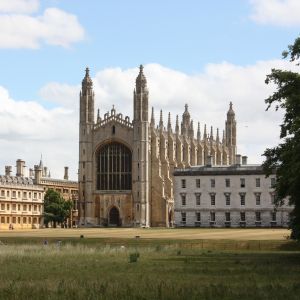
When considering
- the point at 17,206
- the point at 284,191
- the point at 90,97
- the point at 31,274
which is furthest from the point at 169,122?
the point at 31,274

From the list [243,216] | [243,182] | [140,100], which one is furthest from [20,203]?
[243,182]

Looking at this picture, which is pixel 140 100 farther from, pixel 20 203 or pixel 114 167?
pixel 20 203

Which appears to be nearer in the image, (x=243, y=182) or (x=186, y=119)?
(x=243, y=182)

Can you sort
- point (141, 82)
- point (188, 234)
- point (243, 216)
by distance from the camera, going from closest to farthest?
point (188, 234)
point (243, 216)
point (141, 82)

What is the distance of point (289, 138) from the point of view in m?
40.7

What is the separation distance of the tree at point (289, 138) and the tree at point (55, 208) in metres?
95.6

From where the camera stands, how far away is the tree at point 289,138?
35.9 m

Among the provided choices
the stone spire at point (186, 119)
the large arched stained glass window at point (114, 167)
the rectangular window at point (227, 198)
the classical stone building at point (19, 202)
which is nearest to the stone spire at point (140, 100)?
the large arched stained glass window at point (114, 167)

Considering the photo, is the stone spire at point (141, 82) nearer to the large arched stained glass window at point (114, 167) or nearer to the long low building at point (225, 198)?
the large arched stained glass window at point (114, 167)

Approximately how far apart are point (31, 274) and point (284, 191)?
49.1 ft

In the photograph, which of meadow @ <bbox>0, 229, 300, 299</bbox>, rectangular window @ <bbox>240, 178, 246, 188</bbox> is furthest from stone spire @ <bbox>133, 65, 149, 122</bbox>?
meadow @ <bbox>0, 229, 300, 299</bbox>

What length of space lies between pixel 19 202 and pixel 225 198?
37769mm

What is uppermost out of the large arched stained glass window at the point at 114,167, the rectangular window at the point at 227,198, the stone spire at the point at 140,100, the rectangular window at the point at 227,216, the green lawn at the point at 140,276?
the stone spire at the point at 140,100

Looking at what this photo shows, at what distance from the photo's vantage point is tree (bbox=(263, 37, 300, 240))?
35.9m
